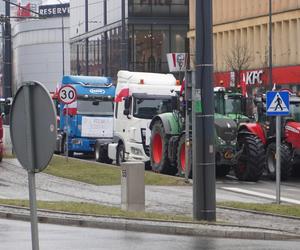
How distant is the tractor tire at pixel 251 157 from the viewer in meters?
25.1

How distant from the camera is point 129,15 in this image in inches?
2926

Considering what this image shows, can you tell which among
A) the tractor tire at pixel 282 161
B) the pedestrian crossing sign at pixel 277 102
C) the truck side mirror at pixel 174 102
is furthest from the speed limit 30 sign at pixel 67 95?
the pedestrian crossing sign at pixel 277 102

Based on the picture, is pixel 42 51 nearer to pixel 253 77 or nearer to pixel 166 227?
pixel 253 77

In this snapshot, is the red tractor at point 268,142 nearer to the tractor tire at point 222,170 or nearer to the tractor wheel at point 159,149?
the tractor tire at point 222,170

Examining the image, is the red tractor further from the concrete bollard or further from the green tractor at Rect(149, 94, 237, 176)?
the concrete bollard

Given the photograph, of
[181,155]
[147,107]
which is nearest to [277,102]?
[181,155]

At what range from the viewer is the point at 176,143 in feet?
86.0

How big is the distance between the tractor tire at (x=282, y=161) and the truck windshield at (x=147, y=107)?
4525 millimetres

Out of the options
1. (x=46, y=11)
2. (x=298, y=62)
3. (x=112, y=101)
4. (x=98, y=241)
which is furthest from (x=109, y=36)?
(x=98, y=241)

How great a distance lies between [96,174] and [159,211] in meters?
8.62

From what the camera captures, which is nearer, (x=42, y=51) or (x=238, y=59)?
(x=238, y=59)

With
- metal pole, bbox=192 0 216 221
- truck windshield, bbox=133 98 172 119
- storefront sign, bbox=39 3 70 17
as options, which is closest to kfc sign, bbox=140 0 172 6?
truck windshield, bbox=133 98 172 119

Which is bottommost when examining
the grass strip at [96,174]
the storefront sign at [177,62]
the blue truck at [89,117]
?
the grass strip at [96,174]

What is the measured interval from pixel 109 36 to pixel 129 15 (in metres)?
5.65
